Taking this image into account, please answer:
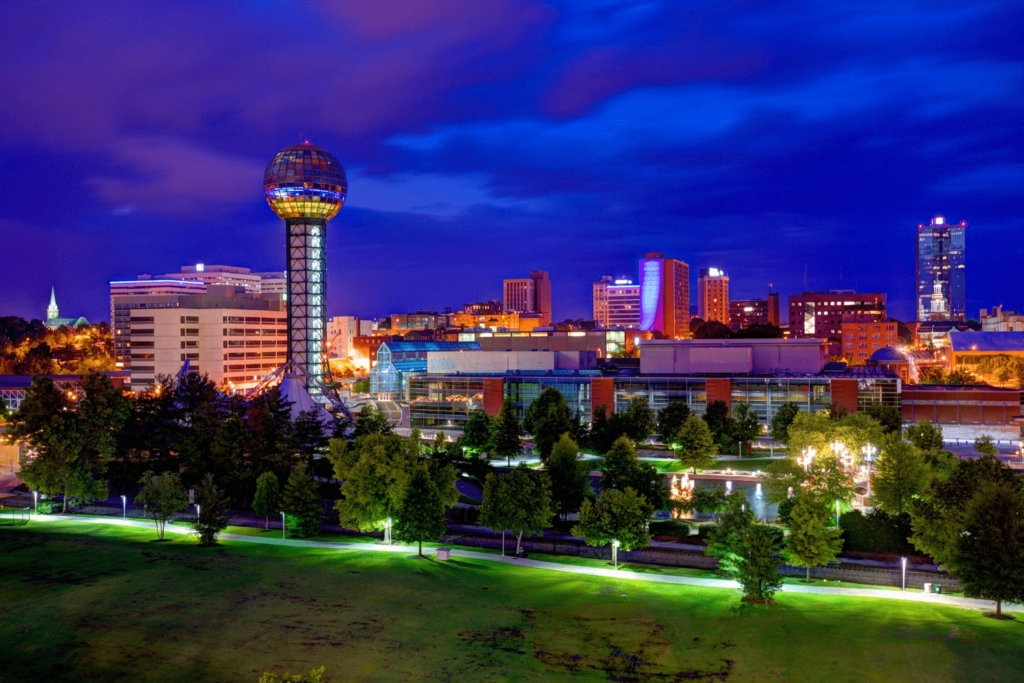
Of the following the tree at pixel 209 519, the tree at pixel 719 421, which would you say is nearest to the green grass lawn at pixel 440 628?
the tree at pixel 209 519

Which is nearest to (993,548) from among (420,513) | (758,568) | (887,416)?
(758,568)

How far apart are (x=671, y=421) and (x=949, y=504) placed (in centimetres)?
4295

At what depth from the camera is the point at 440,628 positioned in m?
36.3

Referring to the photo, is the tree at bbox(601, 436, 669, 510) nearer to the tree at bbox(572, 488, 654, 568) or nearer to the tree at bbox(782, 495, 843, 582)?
the tree at bbox(572, 488, 654, 568)

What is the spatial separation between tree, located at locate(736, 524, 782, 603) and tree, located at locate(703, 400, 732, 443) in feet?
141

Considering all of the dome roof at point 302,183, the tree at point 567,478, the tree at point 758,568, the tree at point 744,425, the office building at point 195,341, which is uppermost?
the dome roof at point 302,183

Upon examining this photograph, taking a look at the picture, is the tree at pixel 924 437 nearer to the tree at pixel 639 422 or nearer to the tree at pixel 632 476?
the tree at pixel 632 476

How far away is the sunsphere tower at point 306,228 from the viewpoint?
10938 cm

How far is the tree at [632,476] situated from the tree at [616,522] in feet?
18.7

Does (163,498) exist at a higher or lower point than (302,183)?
lower

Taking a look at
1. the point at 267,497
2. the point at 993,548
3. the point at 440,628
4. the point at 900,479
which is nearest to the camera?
the point at 440,628

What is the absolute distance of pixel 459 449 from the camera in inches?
2884

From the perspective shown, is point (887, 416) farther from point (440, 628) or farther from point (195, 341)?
point (195, 341)

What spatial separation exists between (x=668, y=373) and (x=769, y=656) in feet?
240
